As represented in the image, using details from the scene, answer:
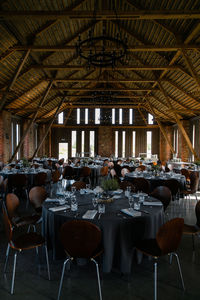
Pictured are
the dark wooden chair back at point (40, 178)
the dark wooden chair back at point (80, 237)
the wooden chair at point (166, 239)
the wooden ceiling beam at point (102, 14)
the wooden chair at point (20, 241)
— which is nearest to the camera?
the dark wooden chair back at point (80, 237)

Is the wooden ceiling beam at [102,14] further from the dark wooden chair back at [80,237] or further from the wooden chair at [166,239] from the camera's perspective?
the dark wooden chair back at [80,237]

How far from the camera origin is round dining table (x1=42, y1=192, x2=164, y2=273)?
3039 millimetres

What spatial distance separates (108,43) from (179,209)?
32.4 ft

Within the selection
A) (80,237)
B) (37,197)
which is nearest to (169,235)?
(80,237)

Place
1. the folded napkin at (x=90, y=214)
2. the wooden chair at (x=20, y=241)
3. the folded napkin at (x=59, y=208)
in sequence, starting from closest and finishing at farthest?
1. the wooden chair at (x=20, y=241)
2. the folded napkin at (x=90, y=214)
3. the folded napkin at (x=59, y=208)

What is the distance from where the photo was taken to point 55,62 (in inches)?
461

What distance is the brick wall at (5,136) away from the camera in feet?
40.5

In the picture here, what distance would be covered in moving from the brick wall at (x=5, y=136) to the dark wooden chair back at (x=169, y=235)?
11563 millimetres

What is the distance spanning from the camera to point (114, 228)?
3043 mm

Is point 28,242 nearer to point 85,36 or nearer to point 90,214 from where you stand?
point 90,214

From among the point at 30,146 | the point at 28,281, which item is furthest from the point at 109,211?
the point at 30,146

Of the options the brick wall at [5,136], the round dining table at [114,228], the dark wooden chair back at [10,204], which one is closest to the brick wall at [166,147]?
the brick wall at [5,136]

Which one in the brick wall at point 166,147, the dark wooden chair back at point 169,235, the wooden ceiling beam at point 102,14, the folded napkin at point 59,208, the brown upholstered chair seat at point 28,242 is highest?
the wooden ceiling beam at point 102,14

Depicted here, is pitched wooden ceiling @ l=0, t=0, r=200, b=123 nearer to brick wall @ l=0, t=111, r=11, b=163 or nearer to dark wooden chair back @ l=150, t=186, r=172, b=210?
brick wall @ l=0, t=111, r=11, b=163
